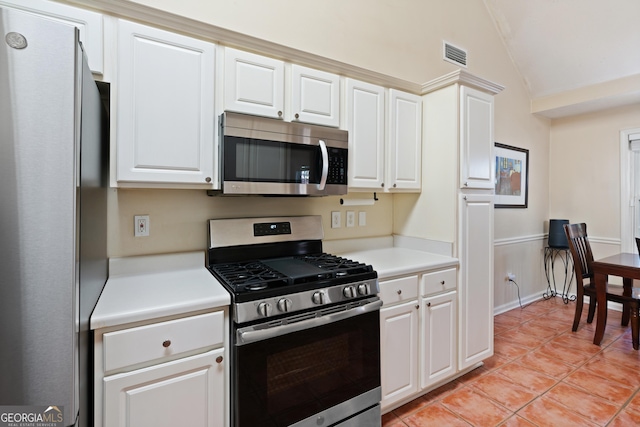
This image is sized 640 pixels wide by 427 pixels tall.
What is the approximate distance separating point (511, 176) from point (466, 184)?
1.93 metres

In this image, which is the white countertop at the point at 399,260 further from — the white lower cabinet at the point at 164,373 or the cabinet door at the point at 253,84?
the cabinet door at the point at 253,84

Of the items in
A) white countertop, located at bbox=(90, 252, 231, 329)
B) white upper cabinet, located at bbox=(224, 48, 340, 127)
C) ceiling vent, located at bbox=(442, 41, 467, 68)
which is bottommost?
white countertop, located at bbox=(90, 252, 231, 329)

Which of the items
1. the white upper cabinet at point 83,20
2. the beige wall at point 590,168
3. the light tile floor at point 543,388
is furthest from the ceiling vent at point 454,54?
the white upper cabinet at point 83,20

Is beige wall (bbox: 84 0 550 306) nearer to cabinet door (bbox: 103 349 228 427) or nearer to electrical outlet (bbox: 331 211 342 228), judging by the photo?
electrical outlet (bbox: 331 211 342 228)

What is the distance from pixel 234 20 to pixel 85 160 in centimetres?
144

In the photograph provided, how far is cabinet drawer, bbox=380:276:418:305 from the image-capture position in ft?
6.12

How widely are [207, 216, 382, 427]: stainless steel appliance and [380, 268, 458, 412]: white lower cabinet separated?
0.48 ft

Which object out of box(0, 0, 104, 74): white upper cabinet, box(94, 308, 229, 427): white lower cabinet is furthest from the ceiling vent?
box(94, 308, 229, 427): white lower cabinet

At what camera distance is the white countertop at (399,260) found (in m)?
1.93

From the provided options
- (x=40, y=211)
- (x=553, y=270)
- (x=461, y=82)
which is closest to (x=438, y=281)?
(x=461, y=82)

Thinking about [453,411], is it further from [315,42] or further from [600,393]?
[315,42]

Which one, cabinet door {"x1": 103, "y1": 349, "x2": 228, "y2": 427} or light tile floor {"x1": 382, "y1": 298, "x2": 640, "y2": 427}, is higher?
cabinet door {"x1": 103, "y1": 349, "x2": 228, "y2": 427}

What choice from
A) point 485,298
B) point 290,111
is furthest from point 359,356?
point 290,111

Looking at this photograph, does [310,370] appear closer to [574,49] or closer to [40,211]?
[40,211]
